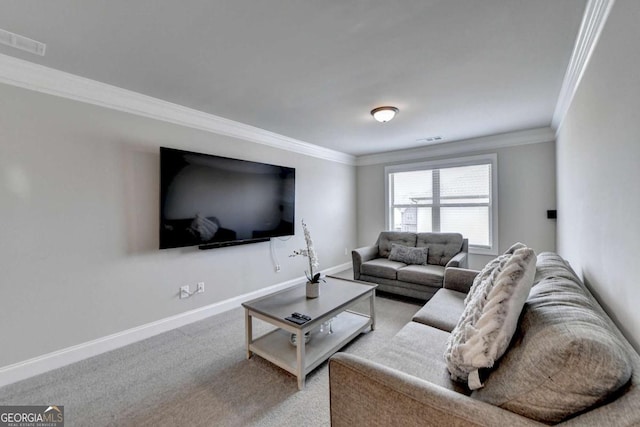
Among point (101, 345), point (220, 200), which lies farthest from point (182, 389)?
point (220, 200)

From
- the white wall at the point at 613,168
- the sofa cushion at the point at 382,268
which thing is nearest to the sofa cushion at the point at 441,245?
the sofa cushion at the point at 382,268

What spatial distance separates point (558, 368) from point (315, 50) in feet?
7.04

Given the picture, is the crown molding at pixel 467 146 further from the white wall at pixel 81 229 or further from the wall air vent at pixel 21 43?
the wall air vent at pixel 21 43

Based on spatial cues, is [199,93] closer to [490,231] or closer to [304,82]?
[304,82]

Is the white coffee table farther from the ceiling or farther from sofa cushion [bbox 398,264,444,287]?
the ceiling

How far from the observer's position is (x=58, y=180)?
7.32 feet

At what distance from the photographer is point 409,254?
3.90m

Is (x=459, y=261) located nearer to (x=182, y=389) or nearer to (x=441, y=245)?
(x=441, y=245)

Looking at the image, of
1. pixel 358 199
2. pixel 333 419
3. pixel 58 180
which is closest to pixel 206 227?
pixel 58 180

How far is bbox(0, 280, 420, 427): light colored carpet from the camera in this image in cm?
167

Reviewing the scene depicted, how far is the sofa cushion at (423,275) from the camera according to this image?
10.8 ft

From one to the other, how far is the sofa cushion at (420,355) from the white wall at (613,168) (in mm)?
745

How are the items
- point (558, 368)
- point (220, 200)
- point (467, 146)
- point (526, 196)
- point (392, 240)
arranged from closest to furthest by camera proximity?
point (558, 368) < point (220, 200) < point (526, 196) < point (392, 240) < point (467, 146)

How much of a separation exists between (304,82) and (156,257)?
7.60ft
